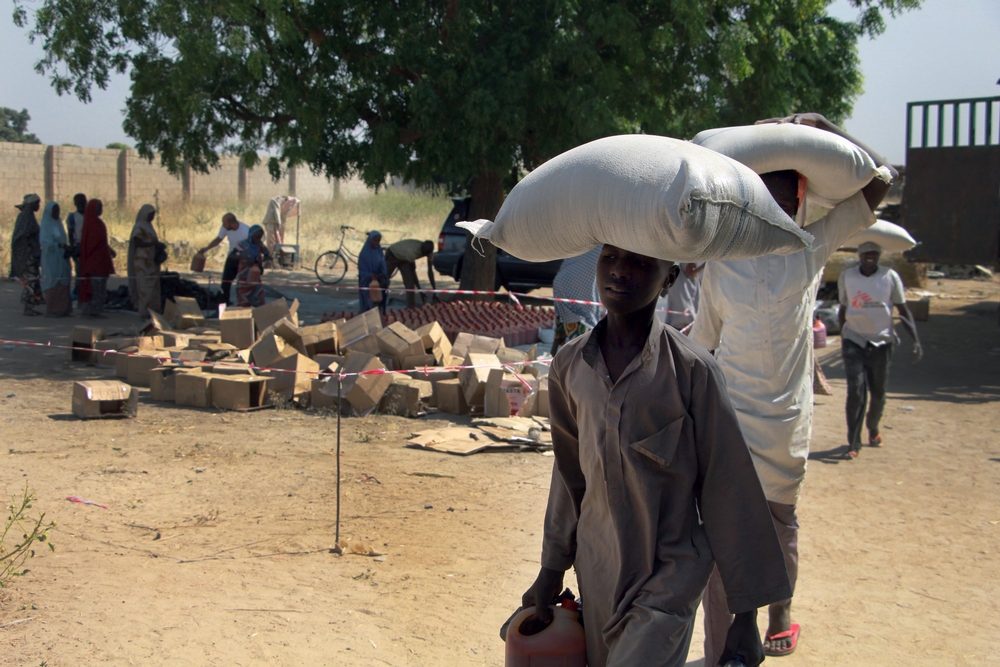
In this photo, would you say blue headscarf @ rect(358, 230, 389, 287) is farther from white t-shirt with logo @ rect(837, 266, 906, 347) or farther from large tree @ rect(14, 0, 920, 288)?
white t-shirt with logo @ rect(837, 266, 906, 347)

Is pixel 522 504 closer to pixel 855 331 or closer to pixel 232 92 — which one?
pixel 855 331

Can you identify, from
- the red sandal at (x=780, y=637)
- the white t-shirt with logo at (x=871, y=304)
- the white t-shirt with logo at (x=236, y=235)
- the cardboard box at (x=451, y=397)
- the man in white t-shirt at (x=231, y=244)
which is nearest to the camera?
the red sandal at (x=780, y=637)

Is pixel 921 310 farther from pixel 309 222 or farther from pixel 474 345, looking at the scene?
pixel 309 222

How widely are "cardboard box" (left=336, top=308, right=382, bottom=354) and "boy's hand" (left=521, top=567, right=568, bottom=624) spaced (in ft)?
23.4

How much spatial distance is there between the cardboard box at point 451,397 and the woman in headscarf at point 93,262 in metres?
7.61

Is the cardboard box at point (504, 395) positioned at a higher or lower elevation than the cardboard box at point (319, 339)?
lower

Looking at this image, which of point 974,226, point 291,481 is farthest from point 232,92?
point 974,226

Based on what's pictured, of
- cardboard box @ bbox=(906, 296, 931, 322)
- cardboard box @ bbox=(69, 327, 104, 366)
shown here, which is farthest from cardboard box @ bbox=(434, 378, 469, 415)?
cardboard box @ bbox=(906, 296, 931, 322)

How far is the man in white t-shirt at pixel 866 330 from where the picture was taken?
7.20 m

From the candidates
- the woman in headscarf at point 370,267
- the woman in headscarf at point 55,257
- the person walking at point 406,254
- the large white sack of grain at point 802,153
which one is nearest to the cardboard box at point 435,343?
the woman in headscarf at point 370,267

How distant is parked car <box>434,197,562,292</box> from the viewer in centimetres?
1598

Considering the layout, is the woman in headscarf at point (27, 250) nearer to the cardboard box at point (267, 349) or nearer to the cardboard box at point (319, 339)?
the cardboard box at point (267, 349)

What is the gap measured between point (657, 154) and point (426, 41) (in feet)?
35.1

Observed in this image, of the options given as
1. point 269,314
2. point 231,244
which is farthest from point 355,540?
point 231,244
